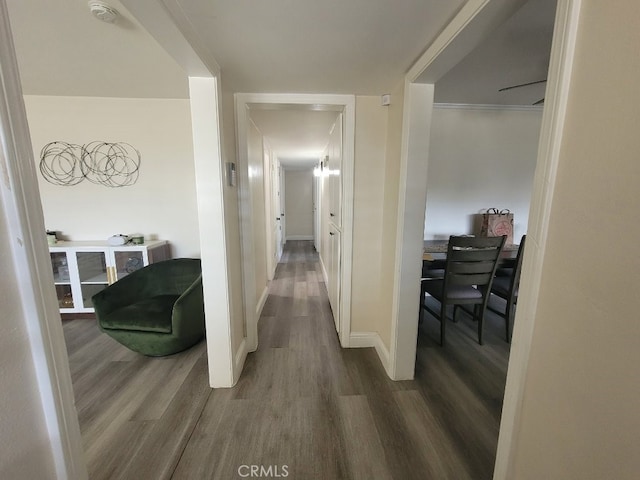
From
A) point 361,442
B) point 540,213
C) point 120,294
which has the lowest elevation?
point 361,442

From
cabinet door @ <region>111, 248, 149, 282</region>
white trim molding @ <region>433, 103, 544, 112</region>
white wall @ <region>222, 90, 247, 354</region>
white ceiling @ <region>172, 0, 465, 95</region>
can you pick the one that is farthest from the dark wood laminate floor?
white trim molding @ <region>433, 103, 544, 112</region>

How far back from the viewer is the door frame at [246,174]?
188 cm

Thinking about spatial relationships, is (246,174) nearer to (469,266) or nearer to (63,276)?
(469,266)

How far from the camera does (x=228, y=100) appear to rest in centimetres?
175

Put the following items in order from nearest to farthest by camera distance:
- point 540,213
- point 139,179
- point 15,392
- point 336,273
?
point 15,392
point 540,213
point 336,273
point 139,179

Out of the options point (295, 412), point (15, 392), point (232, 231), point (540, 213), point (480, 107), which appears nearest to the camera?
point (15, 392)

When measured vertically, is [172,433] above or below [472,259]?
below

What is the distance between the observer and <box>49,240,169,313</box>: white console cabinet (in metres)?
2.48

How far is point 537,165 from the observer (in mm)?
735

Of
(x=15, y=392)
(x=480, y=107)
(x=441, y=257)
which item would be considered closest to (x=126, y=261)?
(x=15, y=392)

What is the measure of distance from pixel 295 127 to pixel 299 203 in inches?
180

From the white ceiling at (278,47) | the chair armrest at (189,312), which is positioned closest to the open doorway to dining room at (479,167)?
the white ceiling at (278,47)

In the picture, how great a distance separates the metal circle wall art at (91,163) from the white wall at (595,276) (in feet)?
10.8

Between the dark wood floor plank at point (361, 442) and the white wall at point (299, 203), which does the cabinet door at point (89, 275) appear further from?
the white wall at point (299, 203)
